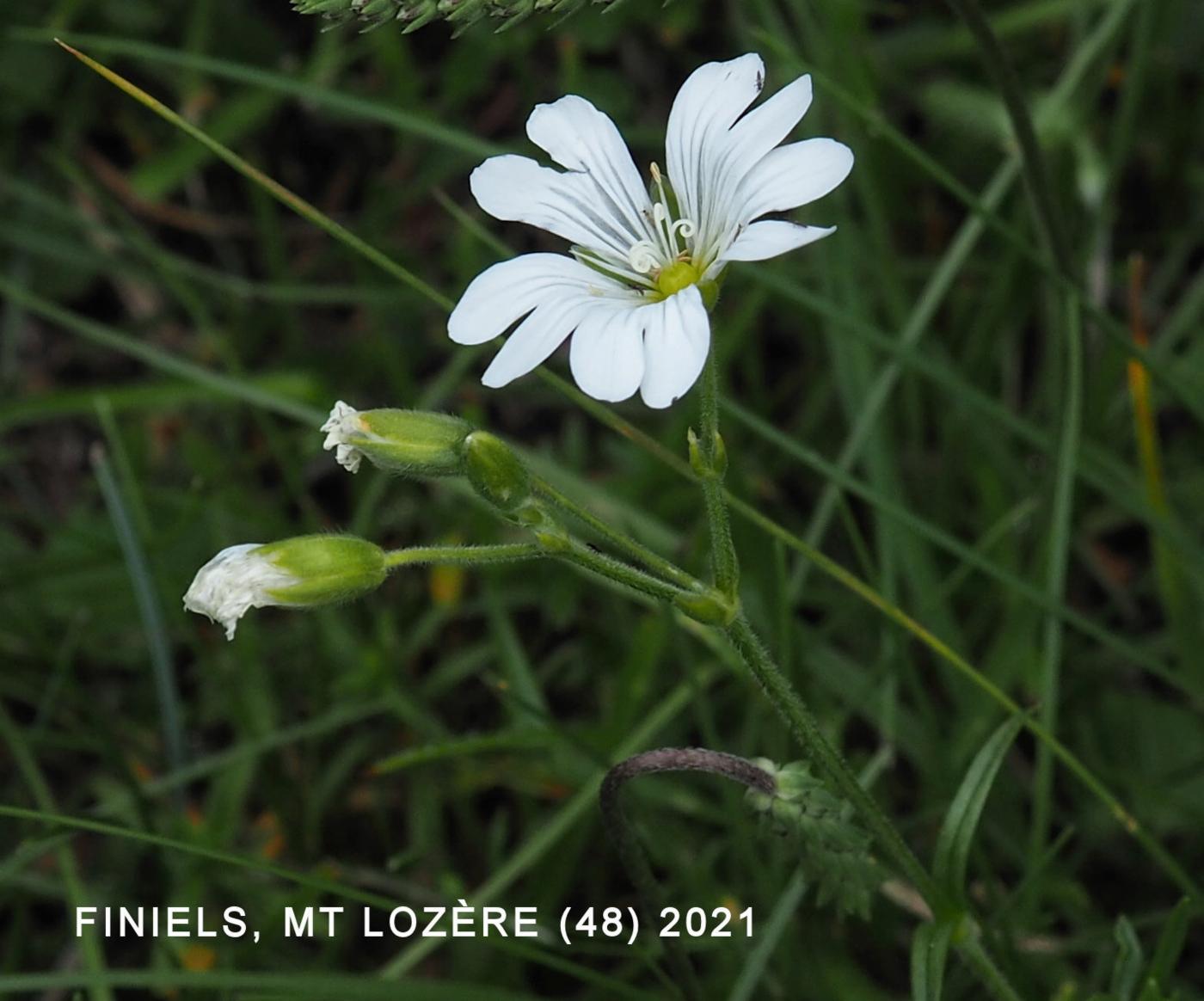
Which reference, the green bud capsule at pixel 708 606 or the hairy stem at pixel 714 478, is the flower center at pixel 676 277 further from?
the green bud capsule at pixel 708 606

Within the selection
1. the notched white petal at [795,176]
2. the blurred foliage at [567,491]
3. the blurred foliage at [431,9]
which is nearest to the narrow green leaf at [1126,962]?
the blurred foliage at [567,491]

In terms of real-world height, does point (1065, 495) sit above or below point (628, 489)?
below

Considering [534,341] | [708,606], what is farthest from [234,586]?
[708,606]

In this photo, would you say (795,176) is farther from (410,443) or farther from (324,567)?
(324,567)

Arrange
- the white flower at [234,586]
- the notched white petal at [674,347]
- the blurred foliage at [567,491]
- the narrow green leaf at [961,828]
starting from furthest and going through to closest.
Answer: the blurred foliage at [567,491]
the narrow green leaf at [961,828]
the white flower at [234,586]
the notched white petal at [674,347]

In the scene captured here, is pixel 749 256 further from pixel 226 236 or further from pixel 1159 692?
pixel 226 236

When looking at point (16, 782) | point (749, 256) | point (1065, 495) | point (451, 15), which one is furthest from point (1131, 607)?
point (16, 782)

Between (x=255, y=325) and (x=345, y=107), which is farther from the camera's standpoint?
(x=255, y=325)
